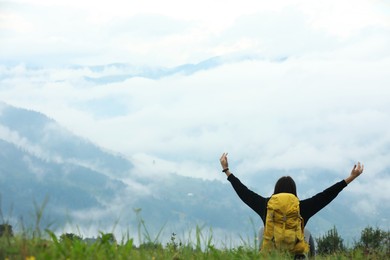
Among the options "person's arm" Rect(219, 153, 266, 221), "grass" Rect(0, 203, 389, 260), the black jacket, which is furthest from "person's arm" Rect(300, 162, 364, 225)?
"grass" Rect(0, 203, 389, 260)

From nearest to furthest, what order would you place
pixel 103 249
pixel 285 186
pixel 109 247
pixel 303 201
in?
pixel 103 249, pixel 109 247, pixel 285 186, pixel 303 201

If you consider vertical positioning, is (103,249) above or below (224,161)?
below

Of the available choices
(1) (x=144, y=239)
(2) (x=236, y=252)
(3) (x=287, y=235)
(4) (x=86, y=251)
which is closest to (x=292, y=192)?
(3) (x=287, y=235)

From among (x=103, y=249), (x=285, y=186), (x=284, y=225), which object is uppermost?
(x=285, y=186)

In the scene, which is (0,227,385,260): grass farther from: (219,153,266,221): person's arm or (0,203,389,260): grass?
(219,153,266,221): person's arm

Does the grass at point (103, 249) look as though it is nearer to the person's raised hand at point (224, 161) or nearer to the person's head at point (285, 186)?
the person's head at point (285, 186)

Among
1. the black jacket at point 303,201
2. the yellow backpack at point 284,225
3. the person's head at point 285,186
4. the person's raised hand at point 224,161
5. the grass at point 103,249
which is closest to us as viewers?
the grass at point 103,249

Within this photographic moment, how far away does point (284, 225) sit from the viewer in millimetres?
10133

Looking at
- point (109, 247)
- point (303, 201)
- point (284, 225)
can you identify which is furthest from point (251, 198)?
point (109, 247)

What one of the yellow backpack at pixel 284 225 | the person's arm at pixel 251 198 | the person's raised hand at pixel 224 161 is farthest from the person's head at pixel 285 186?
the person's raised hand at pixel 224 161

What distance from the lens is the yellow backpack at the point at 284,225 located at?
33.2 ft

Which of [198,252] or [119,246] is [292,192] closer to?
[198,252]

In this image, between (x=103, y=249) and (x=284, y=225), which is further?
(x=284, y=225)

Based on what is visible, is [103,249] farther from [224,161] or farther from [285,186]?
[224,161]
